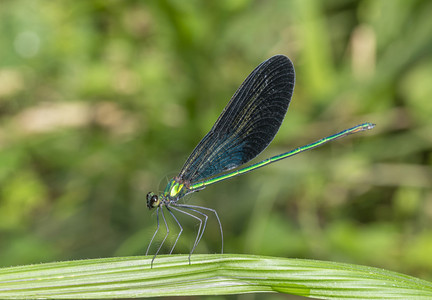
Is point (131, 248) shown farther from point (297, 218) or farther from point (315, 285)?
point (315, 285)

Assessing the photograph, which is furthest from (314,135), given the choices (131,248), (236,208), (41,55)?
(41,55)

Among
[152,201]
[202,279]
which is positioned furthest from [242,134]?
[202,279]

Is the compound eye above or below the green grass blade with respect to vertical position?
above

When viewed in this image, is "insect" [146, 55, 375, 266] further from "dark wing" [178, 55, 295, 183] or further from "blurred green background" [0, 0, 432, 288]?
"blurred green background" [0, 0, 432, 288]

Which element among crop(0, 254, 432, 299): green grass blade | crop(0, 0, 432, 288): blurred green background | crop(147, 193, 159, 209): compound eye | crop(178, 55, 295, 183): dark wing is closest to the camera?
crop(0, 254, 432, 299): green grass blade

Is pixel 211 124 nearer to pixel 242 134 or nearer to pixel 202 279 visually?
pixel 242 134

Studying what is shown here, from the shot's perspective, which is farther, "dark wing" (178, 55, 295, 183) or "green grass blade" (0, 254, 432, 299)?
"dark wing" (178, 55, 295, 183)

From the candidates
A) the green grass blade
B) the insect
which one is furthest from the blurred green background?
the green grass blade
